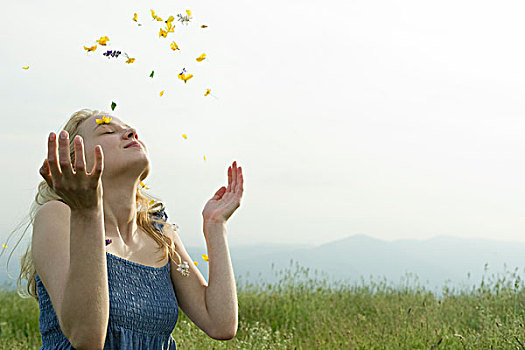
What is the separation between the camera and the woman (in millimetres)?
1946

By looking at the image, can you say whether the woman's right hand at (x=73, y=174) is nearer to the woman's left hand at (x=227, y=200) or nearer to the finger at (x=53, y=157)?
the finger at (x=53, y=157)

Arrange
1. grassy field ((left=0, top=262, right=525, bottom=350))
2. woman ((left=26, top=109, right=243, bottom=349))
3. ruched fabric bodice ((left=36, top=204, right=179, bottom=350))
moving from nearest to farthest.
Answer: woman ((left=26, top=109, right=243, bottom=349))
ruched fabric bodice ((left=36, top=204, right=179, bottom=350))
grassy field ((left=0, top=262, right=525, bottom=350))

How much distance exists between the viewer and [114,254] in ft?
8.14

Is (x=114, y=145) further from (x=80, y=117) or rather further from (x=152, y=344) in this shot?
(x=152, y=344)

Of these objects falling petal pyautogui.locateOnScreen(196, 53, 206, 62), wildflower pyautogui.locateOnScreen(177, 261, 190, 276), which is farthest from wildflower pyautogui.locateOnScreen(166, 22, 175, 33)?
wildflower pyautogui.locateOnScreen(177, 261, 190, 276)

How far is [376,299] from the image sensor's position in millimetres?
6824

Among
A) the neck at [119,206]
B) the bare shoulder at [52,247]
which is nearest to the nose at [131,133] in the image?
the neck at [119,206]

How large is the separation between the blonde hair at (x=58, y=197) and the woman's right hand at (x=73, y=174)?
669mm

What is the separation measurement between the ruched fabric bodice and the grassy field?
210cm

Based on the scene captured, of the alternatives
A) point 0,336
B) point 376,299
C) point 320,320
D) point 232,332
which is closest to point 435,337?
point 320,320

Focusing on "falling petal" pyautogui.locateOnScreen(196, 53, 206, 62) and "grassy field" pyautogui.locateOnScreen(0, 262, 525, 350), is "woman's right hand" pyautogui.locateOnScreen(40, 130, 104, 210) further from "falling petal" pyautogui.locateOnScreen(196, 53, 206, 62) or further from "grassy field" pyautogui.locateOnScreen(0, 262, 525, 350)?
"grassy field" pyautogui.locateOnScreen(0, 262, 525, 350)

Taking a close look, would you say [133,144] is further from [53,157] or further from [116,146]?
[53,157]

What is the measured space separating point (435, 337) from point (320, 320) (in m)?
1.34

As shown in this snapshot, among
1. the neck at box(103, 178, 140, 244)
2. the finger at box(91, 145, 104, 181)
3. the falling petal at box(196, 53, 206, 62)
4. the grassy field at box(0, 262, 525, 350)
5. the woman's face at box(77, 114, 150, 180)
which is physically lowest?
the grassy field at box(0, 262, 525, 350)
